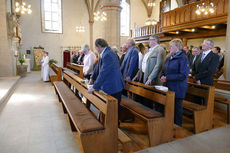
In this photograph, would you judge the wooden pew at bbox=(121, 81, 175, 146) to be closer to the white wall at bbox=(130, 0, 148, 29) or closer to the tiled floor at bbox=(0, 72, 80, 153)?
the tiled floor at bbox=(0, 72, 80, 153)

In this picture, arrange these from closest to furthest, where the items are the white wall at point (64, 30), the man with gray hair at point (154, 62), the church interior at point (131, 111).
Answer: the church interior at point (131, 111) → the man with gray hair at point (154, 62) → the white wall at point (64, 30)

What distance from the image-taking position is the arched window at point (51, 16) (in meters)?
15.1

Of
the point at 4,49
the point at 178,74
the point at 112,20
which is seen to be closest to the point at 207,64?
the point at 178,74

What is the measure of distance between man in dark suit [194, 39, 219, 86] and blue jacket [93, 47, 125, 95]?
74.6 inches

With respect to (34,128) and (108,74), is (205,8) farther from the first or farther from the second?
(34,128)

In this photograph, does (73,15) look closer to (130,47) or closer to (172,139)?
(130,47)

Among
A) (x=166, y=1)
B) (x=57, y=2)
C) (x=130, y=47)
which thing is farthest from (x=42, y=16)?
(x=130, y=47)

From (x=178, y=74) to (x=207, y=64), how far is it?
1034mm

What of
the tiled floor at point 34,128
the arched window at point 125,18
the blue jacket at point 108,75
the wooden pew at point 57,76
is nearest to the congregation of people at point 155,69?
the blue jacket at point 108,75

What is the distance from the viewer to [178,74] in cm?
275

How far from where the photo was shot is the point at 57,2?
15523 mm

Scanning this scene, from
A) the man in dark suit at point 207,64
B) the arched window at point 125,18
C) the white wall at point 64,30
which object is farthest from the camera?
the arched window at point 125,18

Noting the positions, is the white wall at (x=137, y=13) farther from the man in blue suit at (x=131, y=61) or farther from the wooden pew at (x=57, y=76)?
the man in blue suit at (x=131, y=61)

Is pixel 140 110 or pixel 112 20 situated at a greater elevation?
pixel 112 20
